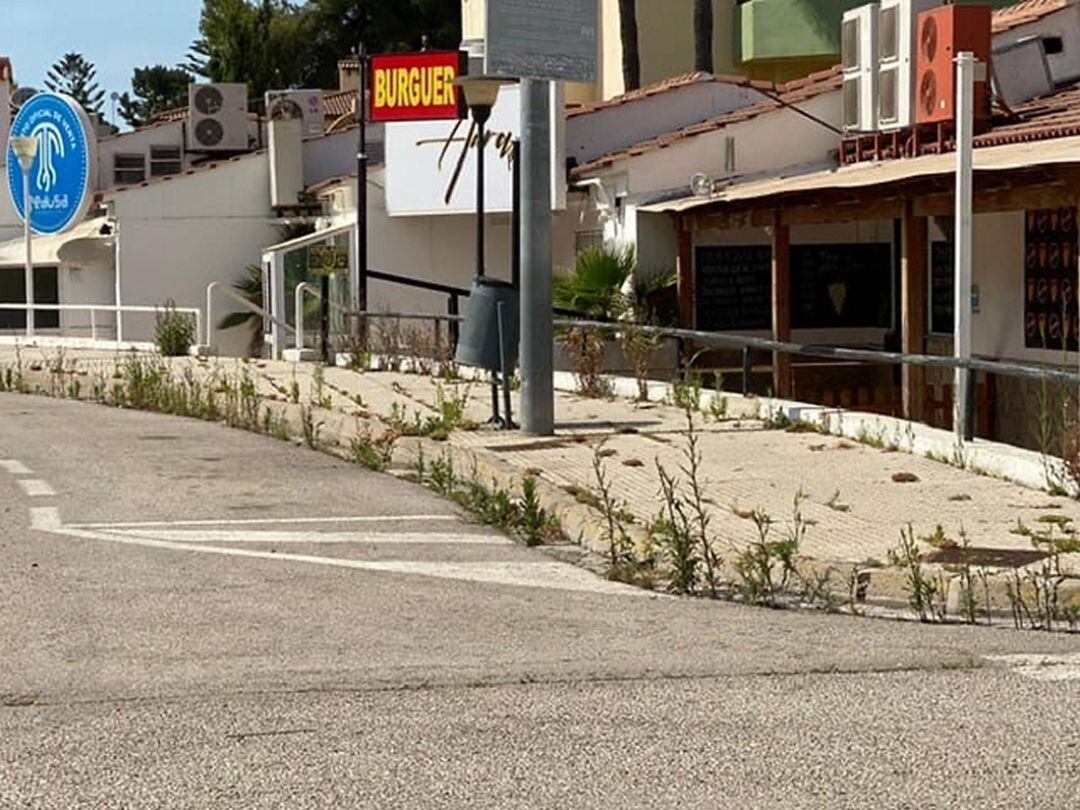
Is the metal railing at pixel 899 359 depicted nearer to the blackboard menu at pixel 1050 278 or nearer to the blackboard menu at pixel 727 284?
the blackboard menu at pixel 1050 278

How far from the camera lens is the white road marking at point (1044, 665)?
27.0 ft

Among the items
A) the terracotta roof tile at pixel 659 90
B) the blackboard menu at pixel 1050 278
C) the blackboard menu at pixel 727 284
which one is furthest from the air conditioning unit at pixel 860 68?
the terracotta roof tile at pixel 659 90

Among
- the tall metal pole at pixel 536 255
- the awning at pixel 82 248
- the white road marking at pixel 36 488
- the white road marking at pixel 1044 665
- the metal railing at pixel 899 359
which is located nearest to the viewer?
the white road marking at pixel 1044 665

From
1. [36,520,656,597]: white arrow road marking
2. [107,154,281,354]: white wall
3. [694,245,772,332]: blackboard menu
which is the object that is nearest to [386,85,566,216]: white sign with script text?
[694,245,772,332]: blackboard menu

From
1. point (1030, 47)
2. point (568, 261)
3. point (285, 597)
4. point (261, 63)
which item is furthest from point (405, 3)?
point (285, 597)

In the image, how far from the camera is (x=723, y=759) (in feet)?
22.5

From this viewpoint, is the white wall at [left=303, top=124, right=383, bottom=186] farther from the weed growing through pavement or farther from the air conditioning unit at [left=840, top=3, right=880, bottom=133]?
the weed growing through pavement

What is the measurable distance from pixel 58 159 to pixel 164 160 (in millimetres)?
7844

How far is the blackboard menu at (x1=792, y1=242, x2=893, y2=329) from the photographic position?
25.1 metres

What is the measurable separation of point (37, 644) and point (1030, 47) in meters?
15.8

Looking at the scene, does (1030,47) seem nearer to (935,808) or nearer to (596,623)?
(596,623)

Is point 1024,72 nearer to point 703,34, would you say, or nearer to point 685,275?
point 685,275

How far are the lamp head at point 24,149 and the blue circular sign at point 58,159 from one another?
654 mm

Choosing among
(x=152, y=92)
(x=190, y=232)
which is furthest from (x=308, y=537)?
(x=152, y=92)
